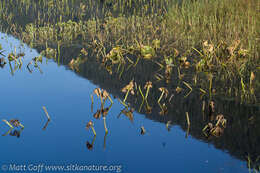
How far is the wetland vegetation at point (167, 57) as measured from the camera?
135 inches

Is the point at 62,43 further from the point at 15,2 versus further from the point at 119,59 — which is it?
the point at 15,2

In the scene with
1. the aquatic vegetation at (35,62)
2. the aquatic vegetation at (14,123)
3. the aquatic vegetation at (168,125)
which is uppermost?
the aquatic vegetation at (35,62)

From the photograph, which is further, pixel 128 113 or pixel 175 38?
pixel 175 38

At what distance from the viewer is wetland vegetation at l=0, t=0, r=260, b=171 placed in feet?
11.3

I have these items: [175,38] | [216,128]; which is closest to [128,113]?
[216,128]

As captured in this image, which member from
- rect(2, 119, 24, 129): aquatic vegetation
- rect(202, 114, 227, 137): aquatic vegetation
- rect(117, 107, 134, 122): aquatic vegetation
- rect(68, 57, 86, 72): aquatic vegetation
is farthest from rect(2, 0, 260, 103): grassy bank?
rect(2, 119, 24, 129): aquatic vegetation

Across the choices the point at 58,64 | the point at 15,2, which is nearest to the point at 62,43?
the point at 58,64

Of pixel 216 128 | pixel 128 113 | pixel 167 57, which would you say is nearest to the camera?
pixel 216 128

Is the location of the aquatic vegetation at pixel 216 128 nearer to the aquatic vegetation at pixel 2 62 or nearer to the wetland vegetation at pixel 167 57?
the wetland vegetation at pixel 167 57

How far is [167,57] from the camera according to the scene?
5.03 metres

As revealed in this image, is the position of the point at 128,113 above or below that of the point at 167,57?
below

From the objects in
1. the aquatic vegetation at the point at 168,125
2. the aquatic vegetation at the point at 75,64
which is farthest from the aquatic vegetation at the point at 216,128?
the aquatic vegetation at the point at 75,64

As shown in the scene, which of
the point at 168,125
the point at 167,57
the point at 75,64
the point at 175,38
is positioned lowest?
the point at 168,125

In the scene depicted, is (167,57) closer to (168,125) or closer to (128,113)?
(128,113)
